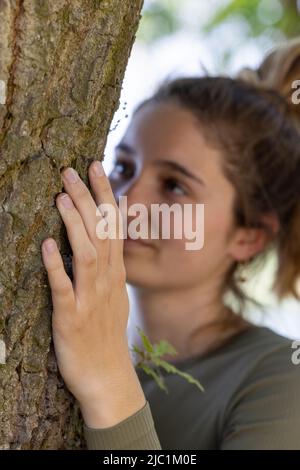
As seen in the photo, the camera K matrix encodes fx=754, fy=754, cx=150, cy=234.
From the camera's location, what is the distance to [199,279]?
6.35 feet

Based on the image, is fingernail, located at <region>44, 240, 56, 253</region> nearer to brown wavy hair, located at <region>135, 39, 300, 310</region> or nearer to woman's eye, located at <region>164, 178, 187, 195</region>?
woman's eye, located at <region>164, 178, 187, 195</region>

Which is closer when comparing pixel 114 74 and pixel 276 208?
pixel 114 74

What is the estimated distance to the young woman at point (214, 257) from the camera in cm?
146

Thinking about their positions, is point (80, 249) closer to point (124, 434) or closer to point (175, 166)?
point (124, 434)

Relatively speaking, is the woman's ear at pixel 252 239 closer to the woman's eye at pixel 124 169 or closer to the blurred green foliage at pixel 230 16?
the woman's eye at pixel 124 169

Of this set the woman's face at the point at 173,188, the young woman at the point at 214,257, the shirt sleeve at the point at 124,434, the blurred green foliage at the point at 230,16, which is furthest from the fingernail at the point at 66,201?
the blurred green foliage at the point at 230,16

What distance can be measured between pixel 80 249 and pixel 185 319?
35.9 inches

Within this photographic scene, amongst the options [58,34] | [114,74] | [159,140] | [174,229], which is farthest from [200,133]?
[58,34]

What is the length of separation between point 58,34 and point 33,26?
43mm

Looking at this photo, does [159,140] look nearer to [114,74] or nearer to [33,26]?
[114,74]

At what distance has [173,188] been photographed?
73.9 inches

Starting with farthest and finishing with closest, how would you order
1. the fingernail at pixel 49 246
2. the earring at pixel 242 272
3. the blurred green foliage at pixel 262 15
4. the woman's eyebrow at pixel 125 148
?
the blurred green foliage at pixel 262 15 < the earring at pixel 242 272 < the woman's eyebrow at pixel 125 148 < the fingernail at pixel 49 246
